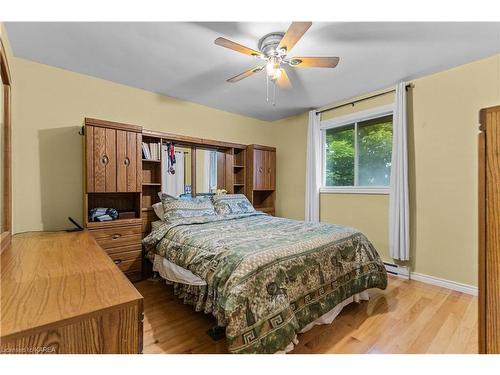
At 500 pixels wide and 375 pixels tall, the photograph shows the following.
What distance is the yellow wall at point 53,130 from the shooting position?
92.1 inches

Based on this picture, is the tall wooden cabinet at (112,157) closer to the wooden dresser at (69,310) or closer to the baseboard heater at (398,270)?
the wooden dresser at (69,310)

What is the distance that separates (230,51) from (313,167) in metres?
2.21

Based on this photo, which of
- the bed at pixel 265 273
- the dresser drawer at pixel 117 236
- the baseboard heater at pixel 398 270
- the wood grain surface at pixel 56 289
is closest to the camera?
the wood grain surface at pixel 56 289

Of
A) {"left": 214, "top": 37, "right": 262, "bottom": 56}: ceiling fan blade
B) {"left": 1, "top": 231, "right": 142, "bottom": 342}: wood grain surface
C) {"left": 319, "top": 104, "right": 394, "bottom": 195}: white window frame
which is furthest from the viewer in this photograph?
{"left": 319, "top": 104, "right": 394, "bottom": 195}: white window frame

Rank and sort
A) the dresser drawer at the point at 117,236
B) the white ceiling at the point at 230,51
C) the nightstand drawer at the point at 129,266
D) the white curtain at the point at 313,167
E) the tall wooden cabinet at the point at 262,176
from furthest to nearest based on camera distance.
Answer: the tall wooden cabinet at the point at 262,176
the white curtain at the point at 313,167
the nightstand drawer at the point at 129,266
the dresser drawer at the point at 117,236
the white ceiling at the point at 230,51

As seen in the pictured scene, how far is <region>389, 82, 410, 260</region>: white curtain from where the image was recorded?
280 cm

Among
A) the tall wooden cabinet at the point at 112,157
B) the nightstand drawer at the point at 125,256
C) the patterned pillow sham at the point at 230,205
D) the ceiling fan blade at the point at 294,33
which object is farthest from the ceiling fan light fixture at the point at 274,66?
the nightstand drawer at the point at 125,256

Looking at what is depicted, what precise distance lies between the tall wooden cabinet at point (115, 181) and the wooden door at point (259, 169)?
183 centimetres

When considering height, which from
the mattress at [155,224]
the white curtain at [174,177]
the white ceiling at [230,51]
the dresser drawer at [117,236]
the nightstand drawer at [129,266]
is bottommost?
the nightstand drawer at [129,266]

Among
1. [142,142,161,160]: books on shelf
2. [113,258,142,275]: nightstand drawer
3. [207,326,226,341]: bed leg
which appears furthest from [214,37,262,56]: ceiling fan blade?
[113,258,142,275]: nightstand drawer

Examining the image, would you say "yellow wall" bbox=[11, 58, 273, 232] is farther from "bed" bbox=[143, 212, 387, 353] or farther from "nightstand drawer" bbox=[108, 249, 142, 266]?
"bed" bbox=[143, 212, 387, 353]

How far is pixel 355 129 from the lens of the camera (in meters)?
3.46

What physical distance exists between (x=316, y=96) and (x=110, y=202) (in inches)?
121

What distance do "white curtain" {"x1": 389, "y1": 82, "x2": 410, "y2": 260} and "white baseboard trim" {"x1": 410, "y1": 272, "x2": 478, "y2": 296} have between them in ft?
0.79
